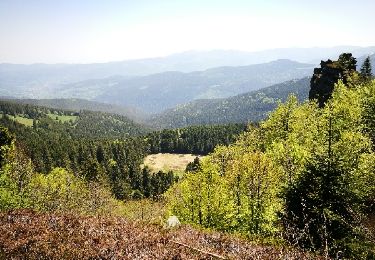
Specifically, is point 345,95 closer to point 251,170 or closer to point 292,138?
point 292,138

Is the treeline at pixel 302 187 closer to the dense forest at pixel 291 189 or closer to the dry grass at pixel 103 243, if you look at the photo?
the dense forest at pixel 291 189

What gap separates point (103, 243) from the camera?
12.7 m

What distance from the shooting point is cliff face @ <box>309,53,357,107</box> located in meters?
93.6

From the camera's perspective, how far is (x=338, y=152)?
2798 centimetres

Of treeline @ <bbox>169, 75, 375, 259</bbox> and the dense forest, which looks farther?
treeline @ <bbox>169, 75, 375, 259</bbox>

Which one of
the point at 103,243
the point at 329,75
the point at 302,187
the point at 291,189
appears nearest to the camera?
the point at 103,243

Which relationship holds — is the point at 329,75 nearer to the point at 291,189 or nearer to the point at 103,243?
the point at 291,189

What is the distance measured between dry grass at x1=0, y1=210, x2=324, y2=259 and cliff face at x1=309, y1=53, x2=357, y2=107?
278ft

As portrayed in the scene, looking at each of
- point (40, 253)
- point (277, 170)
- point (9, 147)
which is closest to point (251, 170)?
point (277, 170)

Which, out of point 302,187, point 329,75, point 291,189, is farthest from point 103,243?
point 329,75

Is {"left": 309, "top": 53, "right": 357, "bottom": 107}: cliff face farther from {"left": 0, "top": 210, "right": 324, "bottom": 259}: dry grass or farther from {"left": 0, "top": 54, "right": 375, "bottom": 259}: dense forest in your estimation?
{"left": 0, "top": 210, "right": 324, "bottom": 259}: dry grass

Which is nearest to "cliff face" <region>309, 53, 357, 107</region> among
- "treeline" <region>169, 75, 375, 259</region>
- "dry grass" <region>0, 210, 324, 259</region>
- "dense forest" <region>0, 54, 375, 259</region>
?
"dense forest" <region>0, 54, 375, 259</region>

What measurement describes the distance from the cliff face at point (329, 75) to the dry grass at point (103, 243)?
278ft

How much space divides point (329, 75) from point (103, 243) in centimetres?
9445
